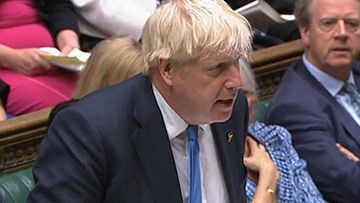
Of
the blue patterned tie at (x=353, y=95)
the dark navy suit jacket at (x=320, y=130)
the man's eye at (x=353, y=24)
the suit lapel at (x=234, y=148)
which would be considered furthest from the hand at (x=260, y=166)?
the man's eye at (x=353, y=24)

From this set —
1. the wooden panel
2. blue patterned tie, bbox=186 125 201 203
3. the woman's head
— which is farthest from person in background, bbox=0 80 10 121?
blue patterned tie, bbox=186 125 201 203

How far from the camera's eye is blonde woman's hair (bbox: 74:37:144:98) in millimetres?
2291

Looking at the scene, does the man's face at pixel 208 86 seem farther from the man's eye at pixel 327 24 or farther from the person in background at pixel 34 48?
the man's eye at pixel 327 24

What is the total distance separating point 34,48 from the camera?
2951 millimetres

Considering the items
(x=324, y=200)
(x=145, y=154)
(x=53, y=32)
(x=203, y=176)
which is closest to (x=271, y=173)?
(x=324, y=200)

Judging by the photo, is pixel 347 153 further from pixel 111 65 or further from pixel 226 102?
pixel 226 102

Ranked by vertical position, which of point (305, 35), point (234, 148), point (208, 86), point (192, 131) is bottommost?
point (305, 35)

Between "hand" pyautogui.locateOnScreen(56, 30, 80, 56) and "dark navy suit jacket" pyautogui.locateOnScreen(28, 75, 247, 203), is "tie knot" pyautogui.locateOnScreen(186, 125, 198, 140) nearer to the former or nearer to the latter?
"dark navy suit jacket" pyautogui.locateOnScreen(28, 75, 247, 203)

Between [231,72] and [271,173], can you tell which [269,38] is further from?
[231,72]

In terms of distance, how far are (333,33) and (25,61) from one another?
0.99 meters

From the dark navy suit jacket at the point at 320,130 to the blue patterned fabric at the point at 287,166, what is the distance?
78mm

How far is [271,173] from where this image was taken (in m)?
2.57

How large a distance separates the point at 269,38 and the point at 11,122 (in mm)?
1277

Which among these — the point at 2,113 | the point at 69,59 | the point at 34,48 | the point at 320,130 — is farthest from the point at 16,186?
the point at 320,130
